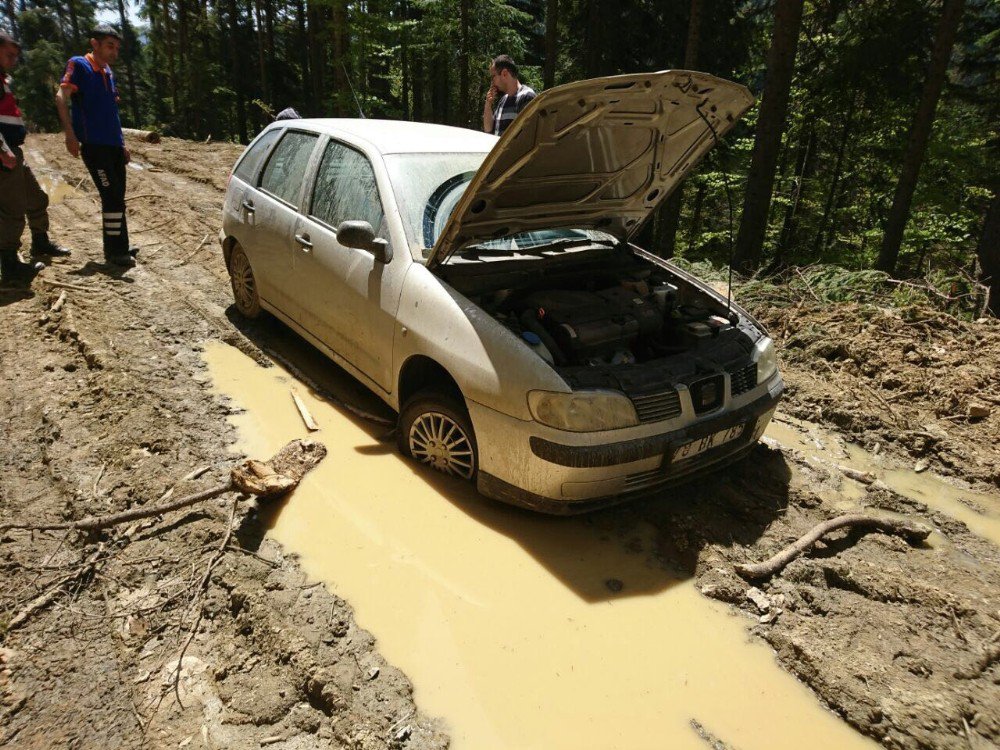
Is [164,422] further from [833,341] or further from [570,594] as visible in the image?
[833,341]

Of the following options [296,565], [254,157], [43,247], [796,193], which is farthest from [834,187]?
[296,565]

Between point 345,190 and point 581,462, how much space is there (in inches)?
95.0

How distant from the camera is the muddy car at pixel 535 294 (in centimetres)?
295

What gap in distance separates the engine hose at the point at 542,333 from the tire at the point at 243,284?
2.73 metres

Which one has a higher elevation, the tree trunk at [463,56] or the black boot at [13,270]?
the tree trunk at [463,56]

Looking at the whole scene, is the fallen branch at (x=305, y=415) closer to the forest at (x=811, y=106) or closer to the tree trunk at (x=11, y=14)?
the forest at (x=811, y=106)

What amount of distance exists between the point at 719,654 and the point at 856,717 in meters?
0.50

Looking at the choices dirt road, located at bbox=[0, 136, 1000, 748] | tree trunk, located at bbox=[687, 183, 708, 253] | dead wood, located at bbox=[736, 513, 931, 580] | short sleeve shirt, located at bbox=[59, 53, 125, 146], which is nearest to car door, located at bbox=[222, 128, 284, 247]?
dirt road, located at bbox=[0, 136, 1000, 748]

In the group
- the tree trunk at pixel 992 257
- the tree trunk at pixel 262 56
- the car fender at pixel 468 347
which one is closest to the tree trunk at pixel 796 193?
the tree trunk at pixel 992 257

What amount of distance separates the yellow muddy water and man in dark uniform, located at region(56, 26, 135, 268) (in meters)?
4.41

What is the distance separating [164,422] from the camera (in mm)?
3812

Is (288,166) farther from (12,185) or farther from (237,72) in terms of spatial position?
(237,72)

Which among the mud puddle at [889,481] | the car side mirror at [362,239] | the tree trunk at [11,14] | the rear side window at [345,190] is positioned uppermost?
the tree trunk at [11,14]

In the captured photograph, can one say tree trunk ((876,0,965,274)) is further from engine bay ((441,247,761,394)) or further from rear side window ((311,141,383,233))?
rear side window ((311,141,383,233))
